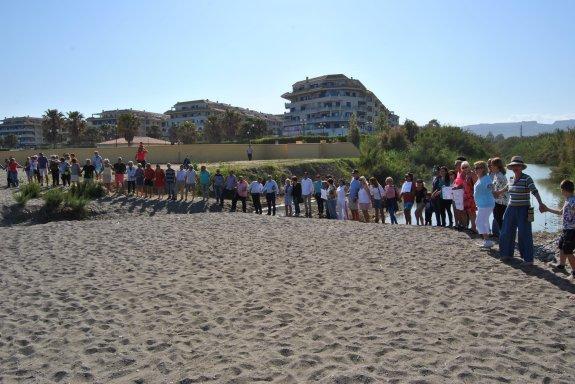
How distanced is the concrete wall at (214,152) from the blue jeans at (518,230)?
3276 cm

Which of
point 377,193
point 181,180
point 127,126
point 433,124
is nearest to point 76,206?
point 181,180

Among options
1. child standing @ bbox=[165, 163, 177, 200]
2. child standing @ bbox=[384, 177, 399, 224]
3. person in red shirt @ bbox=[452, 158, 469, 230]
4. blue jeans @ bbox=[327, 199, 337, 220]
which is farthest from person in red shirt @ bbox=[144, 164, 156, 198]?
person in red shirt @ bbox=[452, 158, 469, 230]

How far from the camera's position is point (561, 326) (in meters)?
5.84

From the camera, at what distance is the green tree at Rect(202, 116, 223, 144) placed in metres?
73.0

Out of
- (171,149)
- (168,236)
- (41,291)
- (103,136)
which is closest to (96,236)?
(168,236)

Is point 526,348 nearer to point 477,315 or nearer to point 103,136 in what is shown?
point 477,315

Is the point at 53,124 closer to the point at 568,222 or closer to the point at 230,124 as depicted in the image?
the point at 230,124

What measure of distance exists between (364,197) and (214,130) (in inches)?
2357

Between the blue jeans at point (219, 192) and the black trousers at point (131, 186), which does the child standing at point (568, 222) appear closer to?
the blue jeans at point (219, 192)

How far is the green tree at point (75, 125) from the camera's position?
6266 centimetres

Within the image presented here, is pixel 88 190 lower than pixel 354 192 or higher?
higher

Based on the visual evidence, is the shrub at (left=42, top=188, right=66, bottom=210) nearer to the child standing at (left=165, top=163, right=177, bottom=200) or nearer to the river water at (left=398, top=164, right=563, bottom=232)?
the child standing at (left=165, top=163, right=177, bottom=200)

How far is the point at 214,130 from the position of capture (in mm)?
73188

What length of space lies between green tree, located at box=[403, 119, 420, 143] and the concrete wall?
16.0 m
